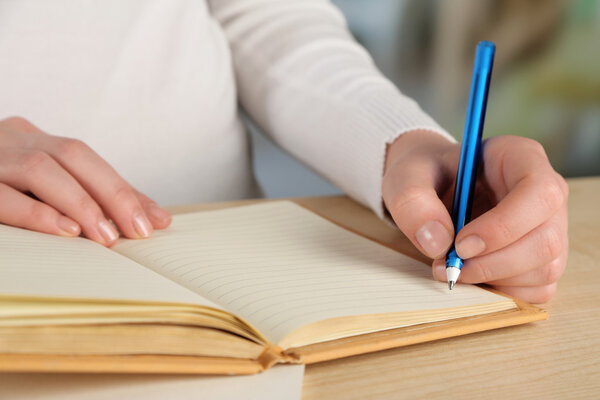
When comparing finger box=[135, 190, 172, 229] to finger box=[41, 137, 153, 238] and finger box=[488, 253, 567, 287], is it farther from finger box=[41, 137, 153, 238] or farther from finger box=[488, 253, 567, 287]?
finger box=[488, 253, 567, 287]

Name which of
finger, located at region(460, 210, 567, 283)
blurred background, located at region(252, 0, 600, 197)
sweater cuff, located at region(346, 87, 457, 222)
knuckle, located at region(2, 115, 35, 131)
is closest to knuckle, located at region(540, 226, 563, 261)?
finger, located at region(460, 210, 567, 283)

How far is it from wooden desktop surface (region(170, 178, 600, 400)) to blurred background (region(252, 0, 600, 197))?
5.72 feet

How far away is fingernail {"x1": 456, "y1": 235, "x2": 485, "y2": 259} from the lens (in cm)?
47

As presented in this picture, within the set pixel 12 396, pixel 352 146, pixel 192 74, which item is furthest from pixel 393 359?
pixel 192 74

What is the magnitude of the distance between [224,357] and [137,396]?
0.17ft

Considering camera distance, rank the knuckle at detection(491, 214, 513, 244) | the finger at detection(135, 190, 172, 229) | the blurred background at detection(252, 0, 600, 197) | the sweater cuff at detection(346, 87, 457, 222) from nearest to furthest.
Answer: the knuckle at detection(491, 214, 513, 244)
the finger at detection(135, 190, 172, 229)
the sweater cuff at detection(346, 87, 457, 222)
the blurred background at detection(252, 0, 600, 197)

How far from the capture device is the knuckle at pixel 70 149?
1.86ft

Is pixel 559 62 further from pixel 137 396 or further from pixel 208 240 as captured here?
pixel 137 396

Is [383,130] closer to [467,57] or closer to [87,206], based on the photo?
[87,206]

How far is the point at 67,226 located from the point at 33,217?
3 cm

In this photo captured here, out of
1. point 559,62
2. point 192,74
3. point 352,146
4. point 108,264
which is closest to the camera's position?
point 108,264

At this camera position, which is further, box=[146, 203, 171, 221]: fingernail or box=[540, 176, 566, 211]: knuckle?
box=[146, 203, 171, 221]: fingernail

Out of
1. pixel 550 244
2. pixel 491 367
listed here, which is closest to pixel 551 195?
pixel 550 244

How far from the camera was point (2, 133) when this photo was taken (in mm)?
609
